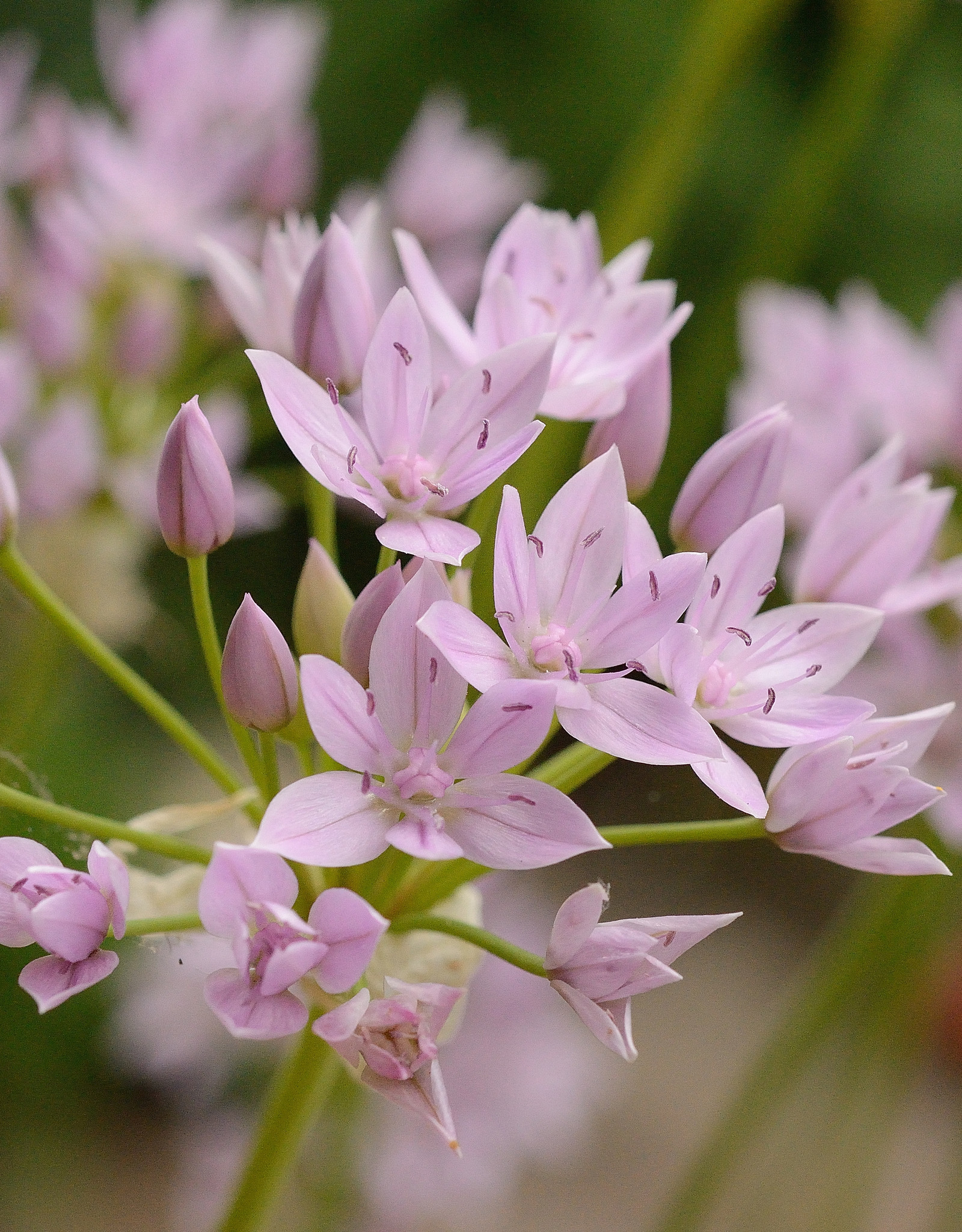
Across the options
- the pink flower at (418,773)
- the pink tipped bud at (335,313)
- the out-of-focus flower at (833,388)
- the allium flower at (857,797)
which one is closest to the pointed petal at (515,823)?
the pink flower at (418,773)

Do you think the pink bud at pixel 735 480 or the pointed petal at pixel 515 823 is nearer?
the pointed petal at pixel 515 823

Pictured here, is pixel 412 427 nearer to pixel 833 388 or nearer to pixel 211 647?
pixel 211 647

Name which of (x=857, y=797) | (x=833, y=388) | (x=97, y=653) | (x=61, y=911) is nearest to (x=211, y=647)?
(x=97, y=653)

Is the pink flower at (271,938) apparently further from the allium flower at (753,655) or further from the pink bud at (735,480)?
the pink bud at (735,480)

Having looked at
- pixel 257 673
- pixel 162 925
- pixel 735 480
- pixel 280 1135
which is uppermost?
pixel 735 480

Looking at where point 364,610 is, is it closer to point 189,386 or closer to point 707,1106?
point 189,386
